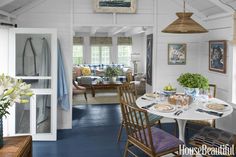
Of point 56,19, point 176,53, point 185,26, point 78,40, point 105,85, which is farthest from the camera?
point 78,40

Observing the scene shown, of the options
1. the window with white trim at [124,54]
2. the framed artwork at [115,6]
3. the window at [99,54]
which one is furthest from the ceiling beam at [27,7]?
the window with white trim at [124,54]

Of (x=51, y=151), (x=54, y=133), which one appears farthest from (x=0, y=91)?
(x=54, y=133)

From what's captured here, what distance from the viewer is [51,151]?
3.87 m

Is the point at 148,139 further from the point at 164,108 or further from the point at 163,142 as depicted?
the point at 164,108

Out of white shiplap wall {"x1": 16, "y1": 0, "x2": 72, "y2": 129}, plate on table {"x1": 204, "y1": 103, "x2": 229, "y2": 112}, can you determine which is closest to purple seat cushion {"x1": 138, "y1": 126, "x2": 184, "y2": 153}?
plate on table {"x1": 204, "y1": 103, "x2": 229, "y2": 112}

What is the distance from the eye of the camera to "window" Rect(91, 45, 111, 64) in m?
11.9

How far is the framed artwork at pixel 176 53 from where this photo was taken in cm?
520

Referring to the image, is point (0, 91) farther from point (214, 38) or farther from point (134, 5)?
point (214, 38)

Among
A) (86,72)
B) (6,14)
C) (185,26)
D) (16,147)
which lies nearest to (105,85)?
(86,72)

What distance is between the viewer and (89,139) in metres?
4.38

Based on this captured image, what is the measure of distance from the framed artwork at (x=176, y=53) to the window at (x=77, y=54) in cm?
703

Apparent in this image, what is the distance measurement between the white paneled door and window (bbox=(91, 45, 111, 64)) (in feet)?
24.7

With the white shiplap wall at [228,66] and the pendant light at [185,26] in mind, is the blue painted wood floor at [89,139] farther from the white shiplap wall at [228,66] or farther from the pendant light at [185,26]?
the pendant light at [185,26]

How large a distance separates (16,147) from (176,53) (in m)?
3.78
